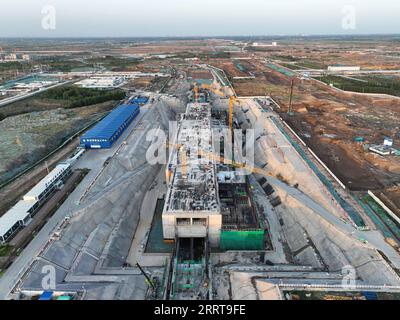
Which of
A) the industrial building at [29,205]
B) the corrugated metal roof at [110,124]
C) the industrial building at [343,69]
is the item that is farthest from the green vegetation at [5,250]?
the industrial building at [343,69]

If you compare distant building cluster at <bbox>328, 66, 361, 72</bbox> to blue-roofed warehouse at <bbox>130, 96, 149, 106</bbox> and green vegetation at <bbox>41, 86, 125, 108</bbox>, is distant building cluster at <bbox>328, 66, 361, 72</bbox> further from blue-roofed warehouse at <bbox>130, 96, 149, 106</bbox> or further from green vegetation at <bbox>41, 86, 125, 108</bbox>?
green vegetation at <bbox>41, 86, 125, 108</bbox>

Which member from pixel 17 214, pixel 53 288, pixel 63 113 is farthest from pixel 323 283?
pixel 63 113

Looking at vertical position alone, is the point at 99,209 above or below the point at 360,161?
below

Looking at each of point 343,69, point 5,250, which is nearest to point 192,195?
point 5,250

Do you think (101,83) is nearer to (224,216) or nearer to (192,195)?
(192,195)

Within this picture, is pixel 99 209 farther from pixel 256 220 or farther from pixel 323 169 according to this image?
pixel 323 169

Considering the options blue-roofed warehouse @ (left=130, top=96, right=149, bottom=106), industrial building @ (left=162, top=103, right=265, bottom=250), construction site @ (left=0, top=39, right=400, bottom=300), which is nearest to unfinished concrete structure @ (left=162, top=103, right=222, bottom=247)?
industrial building @ (left=162, top=103, right=265, bottom=250)
